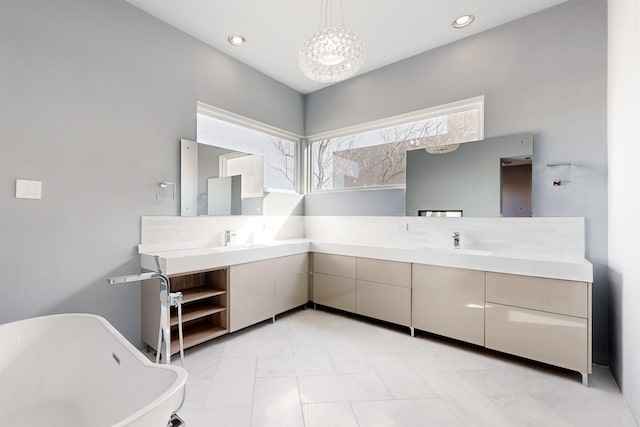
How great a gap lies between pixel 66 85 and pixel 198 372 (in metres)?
2.33

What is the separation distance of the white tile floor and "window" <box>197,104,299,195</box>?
70.7 inches

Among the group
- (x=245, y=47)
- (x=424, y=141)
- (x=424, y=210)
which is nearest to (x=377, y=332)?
(x=424, y=210)

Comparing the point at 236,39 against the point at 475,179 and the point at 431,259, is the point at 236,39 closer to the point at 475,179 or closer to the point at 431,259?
the point at 475,179

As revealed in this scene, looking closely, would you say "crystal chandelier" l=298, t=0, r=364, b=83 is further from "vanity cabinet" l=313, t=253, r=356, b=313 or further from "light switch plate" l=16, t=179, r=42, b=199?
"light switch plate" l=16, t=179, r=42, b=199

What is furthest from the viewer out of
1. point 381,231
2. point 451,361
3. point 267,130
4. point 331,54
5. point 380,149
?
point 267,130

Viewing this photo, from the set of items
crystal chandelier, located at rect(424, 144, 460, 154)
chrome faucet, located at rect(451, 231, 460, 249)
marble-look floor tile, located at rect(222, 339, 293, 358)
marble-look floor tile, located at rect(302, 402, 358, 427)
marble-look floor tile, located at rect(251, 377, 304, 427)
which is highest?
crystal chandelier, located at rect(424, 144, 460, 154)

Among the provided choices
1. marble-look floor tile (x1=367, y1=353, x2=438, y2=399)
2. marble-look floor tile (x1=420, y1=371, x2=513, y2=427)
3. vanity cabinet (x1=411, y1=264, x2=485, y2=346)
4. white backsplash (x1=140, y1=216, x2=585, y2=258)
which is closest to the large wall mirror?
white backsplash (x1=140, y1=216, x2=585, y2=258)

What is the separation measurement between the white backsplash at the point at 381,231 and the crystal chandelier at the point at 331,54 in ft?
5.70

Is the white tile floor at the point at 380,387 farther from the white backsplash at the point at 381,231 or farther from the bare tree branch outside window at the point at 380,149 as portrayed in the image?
the bare tree branch outside window at the point at 380,149

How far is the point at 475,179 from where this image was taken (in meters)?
2.81

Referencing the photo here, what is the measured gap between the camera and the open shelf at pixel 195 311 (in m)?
2.44

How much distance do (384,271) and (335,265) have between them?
605mm

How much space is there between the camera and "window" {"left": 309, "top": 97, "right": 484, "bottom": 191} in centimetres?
295

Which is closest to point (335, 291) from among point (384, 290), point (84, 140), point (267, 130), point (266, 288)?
point (384, 290)
